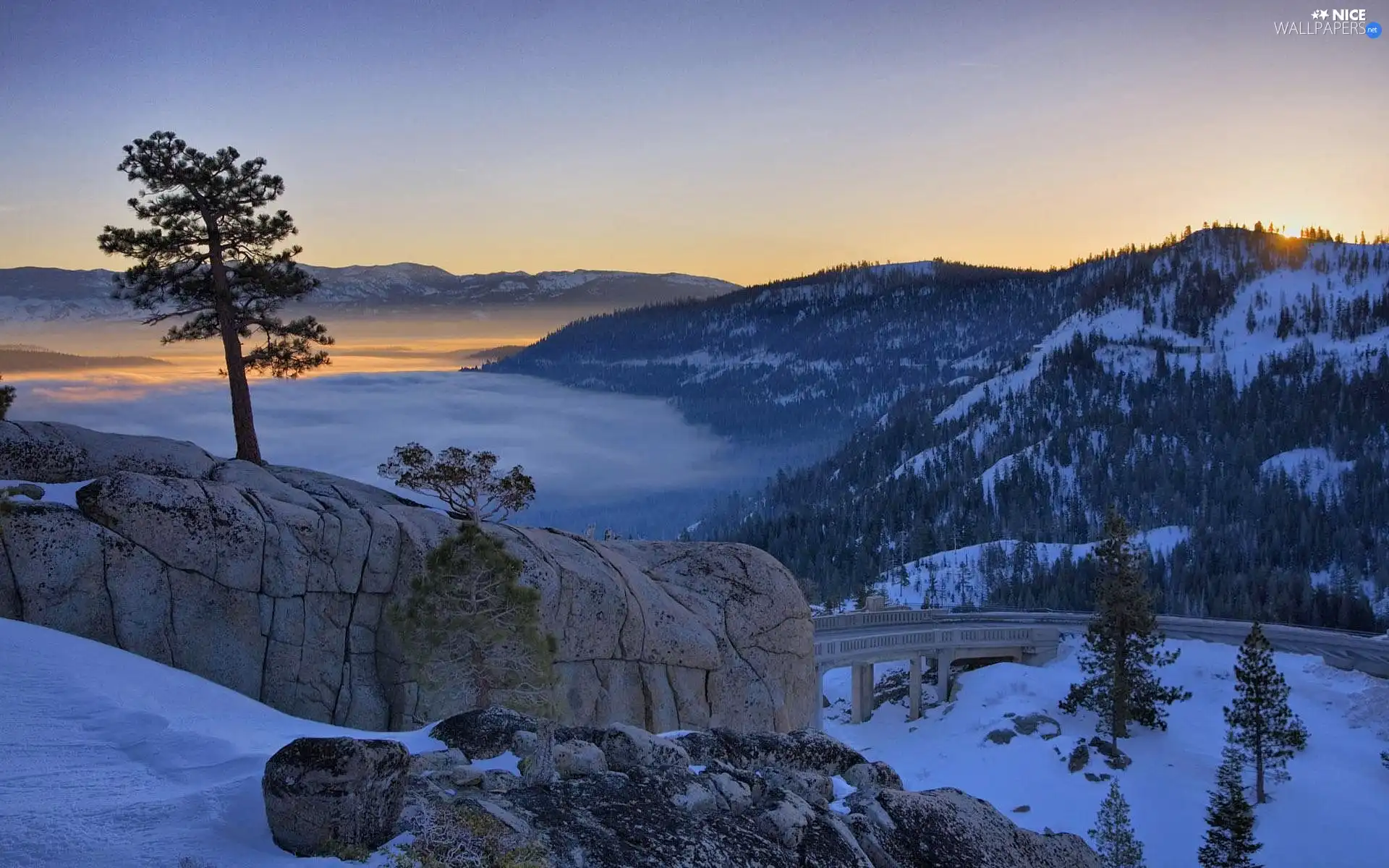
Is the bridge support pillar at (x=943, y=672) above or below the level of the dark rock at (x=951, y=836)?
below

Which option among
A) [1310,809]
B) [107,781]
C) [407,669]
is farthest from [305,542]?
[1310,809]

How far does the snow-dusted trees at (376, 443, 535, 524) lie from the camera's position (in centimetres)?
3422

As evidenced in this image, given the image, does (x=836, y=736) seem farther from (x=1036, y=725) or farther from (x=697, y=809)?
(x=697, y=809)

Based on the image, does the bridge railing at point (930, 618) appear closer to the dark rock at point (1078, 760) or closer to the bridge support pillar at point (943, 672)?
the bridge support pillar at point (943, 672)

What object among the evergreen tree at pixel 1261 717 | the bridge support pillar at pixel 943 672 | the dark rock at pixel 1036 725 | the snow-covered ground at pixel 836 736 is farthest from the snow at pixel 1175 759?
the bridge support pillar at pixel 943 672

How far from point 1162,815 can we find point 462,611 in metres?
46.9

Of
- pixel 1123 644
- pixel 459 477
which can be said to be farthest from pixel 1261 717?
pixel 459 477

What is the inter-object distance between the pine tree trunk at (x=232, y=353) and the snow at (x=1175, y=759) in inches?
1523

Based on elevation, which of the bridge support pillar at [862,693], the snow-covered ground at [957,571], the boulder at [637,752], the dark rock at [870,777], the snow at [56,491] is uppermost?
the snow at [56,491]

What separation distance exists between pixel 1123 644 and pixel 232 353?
55.4m

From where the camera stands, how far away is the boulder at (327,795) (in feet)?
36.2

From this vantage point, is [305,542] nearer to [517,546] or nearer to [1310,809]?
[517,546]

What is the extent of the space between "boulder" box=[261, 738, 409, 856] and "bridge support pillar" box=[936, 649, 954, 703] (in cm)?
7499

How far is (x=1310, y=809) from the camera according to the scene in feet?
177
